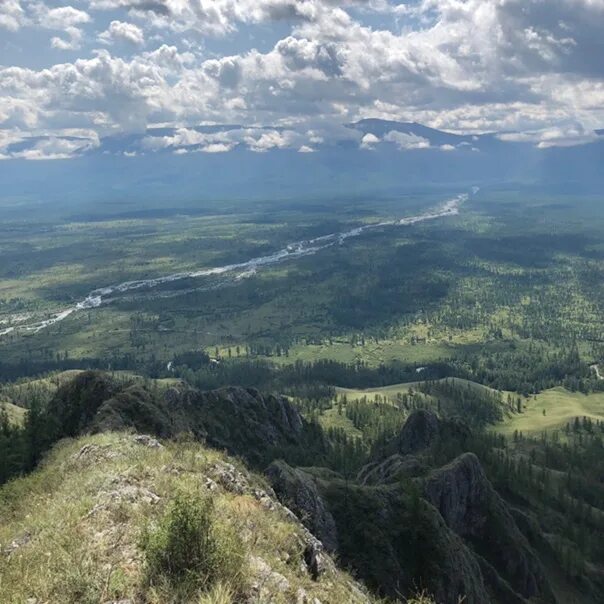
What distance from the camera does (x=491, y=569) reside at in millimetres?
62250

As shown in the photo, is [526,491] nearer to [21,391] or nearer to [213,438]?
[213,438]

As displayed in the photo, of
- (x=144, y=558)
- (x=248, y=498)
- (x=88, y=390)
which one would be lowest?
(x=88, y=390)

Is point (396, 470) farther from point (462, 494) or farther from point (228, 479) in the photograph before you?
point (228, 479)

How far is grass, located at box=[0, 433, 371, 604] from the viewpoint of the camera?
52.0ft

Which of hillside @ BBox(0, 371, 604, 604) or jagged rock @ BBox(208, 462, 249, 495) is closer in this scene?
hillside @ BBox(0, 371, 604, 604)

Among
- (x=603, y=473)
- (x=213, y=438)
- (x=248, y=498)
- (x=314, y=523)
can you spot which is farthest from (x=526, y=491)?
(x=248, y=498)

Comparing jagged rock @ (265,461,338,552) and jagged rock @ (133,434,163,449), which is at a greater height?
jagged rock @ (133,434,163,449)

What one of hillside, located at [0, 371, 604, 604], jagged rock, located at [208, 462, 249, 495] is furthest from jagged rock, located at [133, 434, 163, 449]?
jagged rock, located at [208, 462, 249, 495]

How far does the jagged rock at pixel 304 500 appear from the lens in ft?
152

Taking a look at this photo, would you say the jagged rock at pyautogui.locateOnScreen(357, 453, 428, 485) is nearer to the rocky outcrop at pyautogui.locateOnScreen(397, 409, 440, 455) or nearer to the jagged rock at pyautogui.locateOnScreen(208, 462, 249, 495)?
the rocky outcrop at pyautogui.locateOnScreen(397, 409, 440, 455)

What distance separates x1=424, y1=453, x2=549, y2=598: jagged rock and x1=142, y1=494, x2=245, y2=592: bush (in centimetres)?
5561

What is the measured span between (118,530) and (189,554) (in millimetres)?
5143

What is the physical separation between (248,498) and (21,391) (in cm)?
18627

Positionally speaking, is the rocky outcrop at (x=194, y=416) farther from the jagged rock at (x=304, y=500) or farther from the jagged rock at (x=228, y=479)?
the jagged rock at (x=228, y=479)
